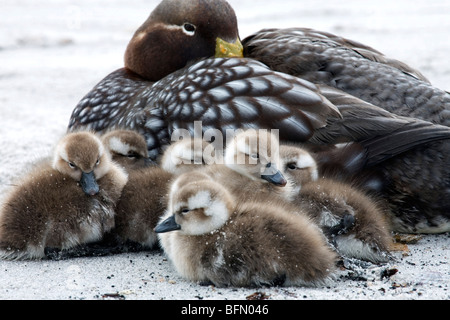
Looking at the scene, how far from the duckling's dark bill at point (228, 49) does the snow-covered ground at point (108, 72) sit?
6.19 ft

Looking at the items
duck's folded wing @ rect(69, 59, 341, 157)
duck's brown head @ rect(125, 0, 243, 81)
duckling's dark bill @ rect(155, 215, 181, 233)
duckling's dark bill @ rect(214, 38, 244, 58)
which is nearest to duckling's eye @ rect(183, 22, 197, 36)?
duck's brown head @ rect(125, 0, 243, 81)

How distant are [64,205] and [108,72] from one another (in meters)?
6.14

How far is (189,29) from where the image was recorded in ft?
18.6

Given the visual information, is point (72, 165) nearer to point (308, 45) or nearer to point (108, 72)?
point (308, 45)

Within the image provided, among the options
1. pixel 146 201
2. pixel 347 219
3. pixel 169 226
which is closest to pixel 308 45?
pixel 347 219

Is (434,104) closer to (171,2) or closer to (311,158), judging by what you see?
(311,158)

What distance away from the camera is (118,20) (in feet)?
46.0

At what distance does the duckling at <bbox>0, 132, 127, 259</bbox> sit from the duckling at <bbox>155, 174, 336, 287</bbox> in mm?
639

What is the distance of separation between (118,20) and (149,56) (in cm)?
851

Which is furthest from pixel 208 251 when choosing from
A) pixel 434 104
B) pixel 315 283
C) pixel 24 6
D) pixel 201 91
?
pixel 24 6

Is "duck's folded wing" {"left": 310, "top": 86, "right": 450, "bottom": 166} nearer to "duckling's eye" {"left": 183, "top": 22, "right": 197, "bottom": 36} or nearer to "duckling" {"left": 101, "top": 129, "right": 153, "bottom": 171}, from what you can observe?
"duckling" {"left": 101, "top": 129, "right": 153, "bottom": 171}

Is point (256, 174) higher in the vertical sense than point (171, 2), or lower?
lower

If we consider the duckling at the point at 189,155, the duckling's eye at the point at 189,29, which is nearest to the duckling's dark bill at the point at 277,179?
the duckling at the point at 189,155

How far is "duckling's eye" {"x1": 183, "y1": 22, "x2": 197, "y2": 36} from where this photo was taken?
18.6ft
